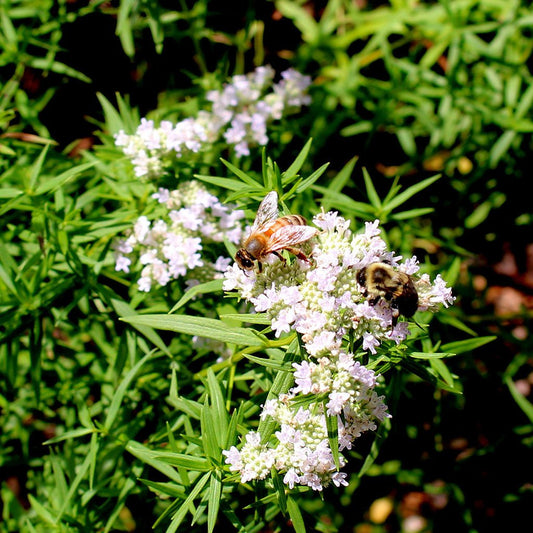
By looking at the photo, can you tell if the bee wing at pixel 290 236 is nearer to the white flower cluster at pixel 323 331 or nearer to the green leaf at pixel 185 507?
the white flower cluster at pixel 323 331

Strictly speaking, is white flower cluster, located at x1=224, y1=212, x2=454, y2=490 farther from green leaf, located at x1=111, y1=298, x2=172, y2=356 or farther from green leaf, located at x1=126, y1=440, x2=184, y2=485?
green leaf, located at x1=111, y1=298, x2=172, y2=356

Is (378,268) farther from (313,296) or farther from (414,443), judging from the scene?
(414,443)

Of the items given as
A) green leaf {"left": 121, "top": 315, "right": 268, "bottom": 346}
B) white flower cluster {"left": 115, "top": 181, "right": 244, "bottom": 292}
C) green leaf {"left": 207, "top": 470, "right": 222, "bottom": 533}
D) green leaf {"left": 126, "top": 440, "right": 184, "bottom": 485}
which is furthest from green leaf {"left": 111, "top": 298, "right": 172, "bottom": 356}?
green leaf {"left": 207, "top": 470, "right": 222, "bottom": 533}

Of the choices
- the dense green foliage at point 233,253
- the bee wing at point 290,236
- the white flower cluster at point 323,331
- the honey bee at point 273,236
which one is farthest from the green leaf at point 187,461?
the bee wing at point 290,236

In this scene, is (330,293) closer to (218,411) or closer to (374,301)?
(374,301)

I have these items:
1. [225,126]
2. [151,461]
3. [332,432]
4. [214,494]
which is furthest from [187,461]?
[225,126]

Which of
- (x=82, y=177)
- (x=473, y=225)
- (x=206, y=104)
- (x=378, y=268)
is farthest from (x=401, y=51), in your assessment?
(x=378, y=268)
